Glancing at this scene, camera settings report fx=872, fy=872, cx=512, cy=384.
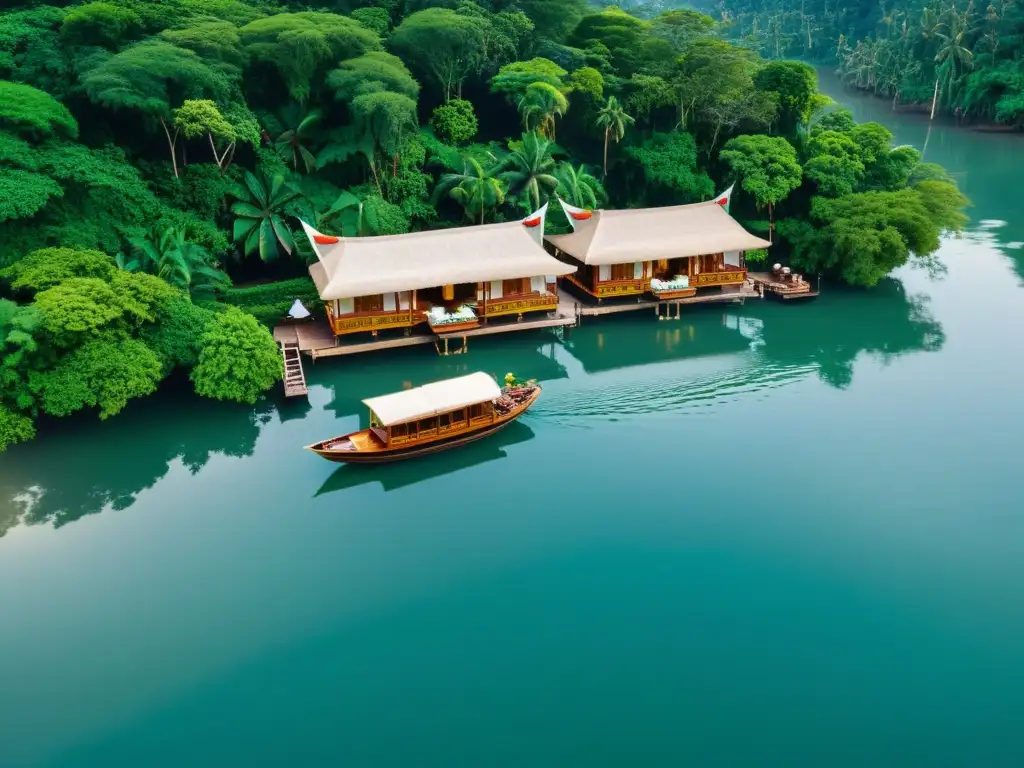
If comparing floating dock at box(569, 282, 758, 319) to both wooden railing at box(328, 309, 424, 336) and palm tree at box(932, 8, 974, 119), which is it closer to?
wooden railing at box(328, 309, 424, 336)

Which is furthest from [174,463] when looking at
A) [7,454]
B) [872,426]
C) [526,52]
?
[526,52]

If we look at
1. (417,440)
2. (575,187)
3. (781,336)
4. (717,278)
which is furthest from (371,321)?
(781,336)

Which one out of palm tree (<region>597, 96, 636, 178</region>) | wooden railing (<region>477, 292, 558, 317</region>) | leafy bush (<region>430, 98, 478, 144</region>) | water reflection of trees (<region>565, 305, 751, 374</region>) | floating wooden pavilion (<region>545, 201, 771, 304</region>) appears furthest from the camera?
palm tree (<region>597, 96, 636, 178</region>)

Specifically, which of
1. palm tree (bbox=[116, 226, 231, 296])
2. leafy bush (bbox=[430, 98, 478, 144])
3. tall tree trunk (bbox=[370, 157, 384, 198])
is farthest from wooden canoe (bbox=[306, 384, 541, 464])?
leafy bush (bbox=[430, 98, 478, 144])

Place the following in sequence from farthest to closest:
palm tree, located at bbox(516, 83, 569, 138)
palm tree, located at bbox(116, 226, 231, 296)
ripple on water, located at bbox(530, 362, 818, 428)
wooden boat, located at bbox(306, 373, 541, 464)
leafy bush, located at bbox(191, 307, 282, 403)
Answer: palm tree, located at bbox(516, 83, 569, 138) → palm tree, located at bbox(116, 226, 231, 296) → ripple on water, located at bbox(530, 362, 818, 428) → leafy bush, located at bbox(191, 307, 282, 403) → wooden boat, located at bbox(306, 373, 541, 464)

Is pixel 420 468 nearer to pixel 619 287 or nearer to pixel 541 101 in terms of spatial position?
pixel 619 287

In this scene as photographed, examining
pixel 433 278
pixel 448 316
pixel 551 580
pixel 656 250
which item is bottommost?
pixel 551 580
